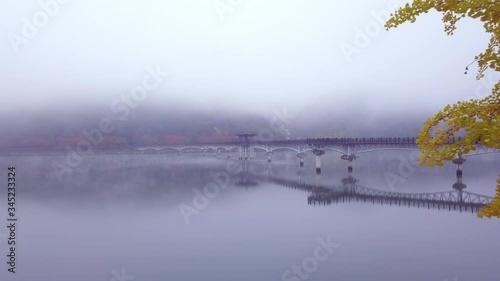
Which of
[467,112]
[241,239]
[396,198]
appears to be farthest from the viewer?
[396,198]

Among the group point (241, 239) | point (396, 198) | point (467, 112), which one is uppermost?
point (467, 112)

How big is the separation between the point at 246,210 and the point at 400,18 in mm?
37086

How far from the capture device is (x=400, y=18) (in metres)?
6.31

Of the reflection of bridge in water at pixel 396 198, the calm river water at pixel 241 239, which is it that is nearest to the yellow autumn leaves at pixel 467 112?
the calm river water at pixel 241 239

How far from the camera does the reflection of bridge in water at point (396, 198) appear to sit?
41.6 m

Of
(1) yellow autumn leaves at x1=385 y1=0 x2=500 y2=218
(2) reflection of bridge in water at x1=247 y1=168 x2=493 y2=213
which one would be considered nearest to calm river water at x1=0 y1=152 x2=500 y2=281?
(2) reflection of bridge in water at x1=247 y1=168 x2=493 y2=213

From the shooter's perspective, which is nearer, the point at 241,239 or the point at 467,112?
the point at 467,112

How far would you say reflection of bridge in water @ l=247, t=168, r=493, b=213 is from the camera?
4159 cm

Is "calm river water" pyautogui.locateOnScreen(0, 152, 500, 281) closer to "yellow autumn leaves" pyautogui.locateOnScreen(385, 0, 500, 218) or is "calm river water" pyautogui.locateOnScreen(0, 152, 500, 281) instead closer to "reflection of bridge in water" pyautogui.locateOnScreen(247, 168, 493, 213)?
"reflection of bridge in water" pyautogui.locateOnScreen(247, 168, 493, 213)

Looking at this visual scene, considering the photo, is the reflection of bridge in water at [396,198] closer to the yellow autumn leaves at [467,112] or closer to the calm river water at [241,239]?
the calm river water at [241,239]

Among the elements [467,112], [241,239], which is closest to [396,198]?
[241,239]

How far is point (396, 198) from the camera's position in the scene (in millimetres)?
46781

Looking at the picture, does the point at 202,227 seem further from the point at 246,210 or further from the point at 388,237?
the point at 388,237

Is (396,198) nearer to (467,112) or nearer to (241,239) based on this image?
(241,239)
